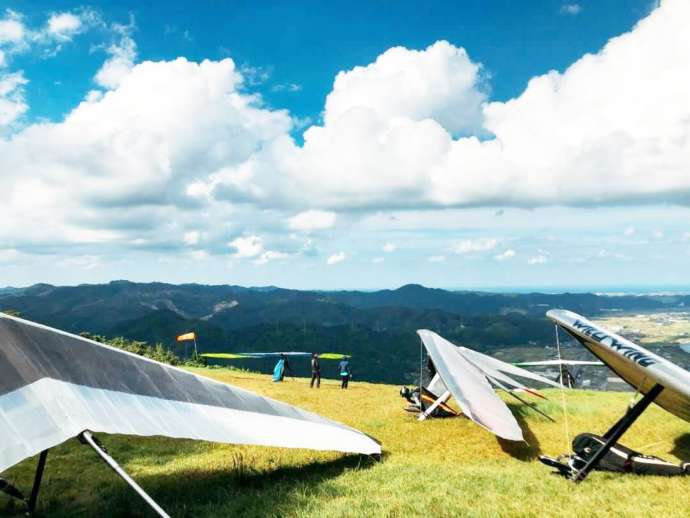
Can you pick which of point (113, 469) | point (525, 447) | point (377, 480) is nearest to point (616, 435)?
point (377, 480)

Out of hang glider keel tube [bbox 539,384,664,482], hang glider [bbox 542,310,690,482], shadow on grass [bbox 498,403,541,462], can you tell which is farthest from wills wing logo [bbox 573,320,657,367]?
shadow on grass [bbox 498,403,541,462]

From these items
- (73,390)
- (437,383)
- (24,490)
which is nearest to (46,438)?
(73,390)

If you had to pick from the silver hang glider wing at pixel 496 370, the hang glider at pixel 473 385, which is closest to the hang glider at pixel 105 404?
the hang glider at pixel 473 385

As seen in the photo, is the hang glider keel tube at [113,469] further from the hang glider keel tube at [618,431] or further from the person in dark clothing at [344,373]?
the person in dark clothing at [344,373]

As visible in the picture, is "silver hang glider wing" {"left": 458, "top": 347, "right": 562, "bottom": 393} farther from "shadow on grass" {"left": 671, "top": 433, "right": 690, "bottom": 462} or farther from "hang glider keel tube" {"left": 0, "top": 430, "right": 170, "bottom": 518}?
"hang glider keel tube" {"left": 0, "top": 430, "right": 170, "bottom": 518}

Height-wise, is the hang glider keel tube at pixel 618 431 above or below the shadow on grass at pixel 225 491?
above
